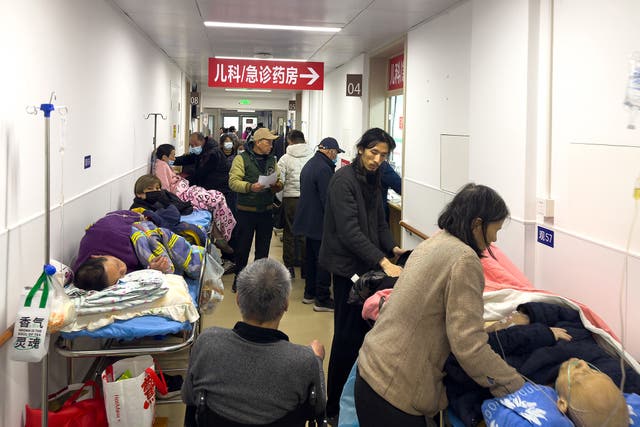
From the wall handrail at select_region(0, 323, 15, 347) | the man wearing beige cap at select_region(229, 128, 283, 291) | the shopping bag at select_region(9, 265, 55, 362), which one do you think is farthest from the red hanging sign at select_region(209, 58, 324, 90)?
the shopping bag at select_region(9, 265, 55, 362)

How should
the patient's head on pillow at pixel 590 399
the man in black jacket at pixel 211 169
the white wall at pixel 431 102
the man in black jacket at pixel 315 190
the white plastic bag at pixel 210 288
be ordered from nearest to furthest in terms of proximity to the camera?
1. the patient's head on pillow at pixel 590 399
2. the white plastic bag at pixel 210 288
3. the white wall at pixel 431 102
4. the man in black jacket at pixel 315 190
5. the man in black jacket at pixel 211 169

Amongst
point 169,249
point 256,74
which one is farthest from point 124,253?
point 256,74

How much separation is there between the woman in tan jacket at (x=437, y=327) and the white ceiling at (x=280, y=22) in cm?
322

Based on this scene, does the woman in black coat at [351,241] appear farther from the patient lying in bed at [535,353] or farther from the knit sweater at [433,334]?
the knit sweater at [433,334]

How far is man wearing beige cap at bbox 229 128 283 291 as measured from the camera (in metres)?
5.48

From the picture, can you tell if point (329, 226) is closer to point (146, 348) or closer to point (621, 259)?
point (146, 348)

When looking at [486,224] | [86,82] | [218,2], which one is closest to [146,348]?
[486,224]

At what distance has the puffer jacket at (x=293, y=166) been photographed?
6141 mm

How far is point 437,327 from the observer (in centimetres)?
193

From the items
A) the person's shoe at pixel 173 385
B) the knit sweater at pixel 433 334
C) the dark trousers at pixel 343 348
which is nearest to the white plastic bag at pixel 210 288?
the person's shoe at pixel 173 385

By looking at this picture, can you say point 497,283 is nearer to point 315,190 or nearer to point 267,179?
point 315,190

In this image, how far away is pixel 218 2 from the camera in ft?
16.0

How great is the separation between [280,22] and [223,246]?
96.8 inches

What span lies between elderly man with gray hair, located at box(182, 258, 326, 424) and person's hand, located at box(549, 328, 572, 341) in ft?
3.28
